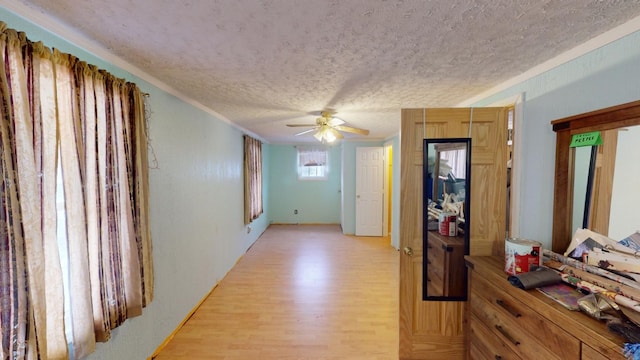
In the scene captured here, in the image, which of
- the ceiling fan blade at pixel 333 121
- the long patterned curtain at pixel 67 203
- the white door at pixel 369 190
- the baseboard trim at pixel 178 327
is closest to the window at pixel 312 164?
the white door at pixel 369 190

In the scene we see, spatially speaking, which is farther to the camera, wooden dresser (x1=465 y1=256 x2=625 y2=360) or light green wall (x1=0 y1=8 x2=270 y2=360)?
light green wall (x1=0 y1=8 x2=270 y2=360)

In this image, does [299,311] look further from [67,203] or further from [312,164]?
[312,164]

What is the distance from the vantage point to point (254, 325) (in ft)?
7.59

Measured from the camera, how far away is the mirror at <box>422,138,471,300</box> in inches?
70.4

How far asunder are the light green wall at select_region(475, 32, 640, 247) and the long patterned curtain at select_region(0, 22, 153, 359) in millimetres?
2691

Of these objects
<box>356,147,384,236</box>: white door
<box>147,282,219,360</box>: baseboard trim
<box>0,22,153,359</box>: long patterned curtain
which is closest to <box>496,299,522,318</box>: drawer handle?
<box>0,22,153,359</box>: long patterned curtain

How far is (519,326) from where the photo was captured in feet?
3.92

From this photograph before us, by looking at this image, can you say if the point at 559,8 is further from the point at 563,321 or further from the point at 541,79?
the point at 563,321

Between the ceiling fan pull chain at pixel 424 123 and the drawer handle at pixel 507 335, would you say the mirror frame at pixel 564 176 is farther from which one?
the ceiling fan pull chain at pixel 424 123

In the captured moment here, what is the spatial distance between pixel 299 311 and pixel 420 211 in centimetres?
171

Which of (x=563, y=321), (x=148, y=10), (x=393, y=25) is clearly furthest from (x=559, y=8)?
(x=148, y=10)

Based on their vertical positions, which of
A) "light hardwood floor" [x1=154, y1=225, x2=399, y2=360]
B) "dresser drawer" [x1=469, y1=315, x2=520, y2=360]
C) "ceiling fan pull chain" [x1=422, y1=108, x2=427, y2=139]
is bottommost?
"light hardwood floor" [x1=154, y1=225, x2=399, y2=360]

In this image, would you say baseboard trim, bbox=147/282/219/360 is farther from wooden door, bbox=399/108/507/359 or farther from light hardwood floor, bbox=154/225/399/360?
wooden door, bbox=399/108/507/359

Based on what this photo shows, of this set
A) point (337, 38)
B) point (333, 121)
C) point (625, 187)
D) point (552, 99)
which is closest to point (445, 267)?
point (625, 187)
